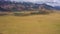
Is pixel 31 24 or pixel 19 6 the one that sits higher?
pixel 19 6

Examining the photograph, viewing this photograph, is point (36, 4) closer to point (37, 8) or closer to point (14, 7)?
point (37, 8)

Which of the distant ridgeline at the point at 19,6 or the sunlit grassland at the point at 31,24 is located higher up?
the distant ridgeline at the point at 19,6

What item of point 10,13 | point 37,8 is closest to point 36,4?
point 37,8

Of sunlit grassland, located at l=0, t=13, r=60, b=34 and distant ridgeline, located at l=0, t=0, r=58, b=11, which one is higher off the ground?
distant ridgeline, located at l=0, t=0, r=58, b=11
